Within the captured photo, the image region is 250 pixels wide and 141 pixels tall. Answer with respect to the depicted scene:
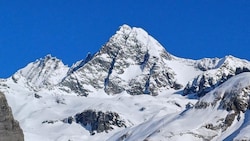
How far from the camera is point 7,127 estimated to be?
124m

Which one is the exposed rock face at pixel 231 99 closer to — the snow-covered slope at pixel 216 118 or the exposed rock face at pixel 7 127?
the snow-covered slope at pixel 216 118

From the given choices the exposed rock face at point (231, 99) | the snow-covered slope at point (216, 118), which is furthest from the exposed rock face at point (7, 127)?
the exposed rock face at point (231, 99)

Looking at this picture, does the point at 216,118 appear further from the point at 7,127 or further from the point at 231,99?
the point at 7,127

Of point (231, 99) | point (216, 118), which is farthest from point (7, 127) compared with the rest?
point (231, 99)

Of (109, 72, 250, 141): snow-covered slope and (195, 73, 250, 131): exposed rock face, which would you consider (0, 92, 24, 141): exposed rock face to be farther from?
(195, 73, 250, 131): exposed rock face

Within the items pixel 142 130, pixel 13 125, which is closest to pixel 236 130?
pixel 142 130

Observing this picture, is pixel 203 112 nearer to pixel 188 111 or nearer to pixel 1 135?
pixel 188 111

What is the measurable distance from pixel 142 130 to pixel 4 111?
7776 cm

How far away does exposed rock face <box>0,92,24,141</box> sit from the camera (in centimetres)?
12308

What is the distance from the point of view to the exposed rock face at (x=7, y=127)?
123081 mm

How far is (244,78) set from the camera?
182 meters

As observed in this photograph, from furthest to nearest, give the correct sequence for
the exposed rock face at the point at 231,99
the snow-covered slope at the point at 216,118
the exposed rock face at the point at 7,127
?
the exposed rock face at the point at 231,99
the snow-covered slope at the point at 216,118
the exposed rock face at the point at 7,127

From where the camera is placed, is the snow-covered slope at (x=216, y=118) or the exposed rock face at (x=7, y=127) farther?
the snow-covered slope at (x=216, y=118)

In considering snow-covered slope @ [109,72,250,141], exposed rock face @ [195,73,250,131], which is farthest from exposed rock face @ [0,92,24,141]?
exposed rock face @ [195,73,250,131]
